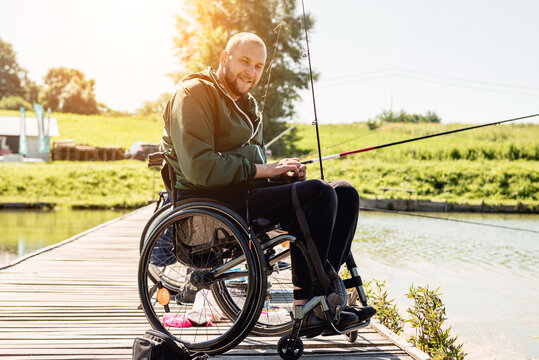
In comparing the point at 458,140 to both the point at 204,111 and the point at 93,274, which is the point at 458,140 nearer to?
the point at 93,274

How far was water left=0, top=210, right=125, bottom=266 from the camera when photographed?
834 centimetres

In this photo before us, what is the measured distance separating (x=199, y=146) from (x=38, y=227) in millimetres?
9665

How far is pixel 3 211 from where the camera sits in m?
14.2

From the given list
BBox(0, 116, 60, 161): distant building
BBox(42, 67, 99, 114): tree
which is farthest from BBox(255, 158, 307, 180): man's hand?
BBox(42, 67, 99, 114): tree

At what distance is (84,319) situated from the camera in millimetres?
2865

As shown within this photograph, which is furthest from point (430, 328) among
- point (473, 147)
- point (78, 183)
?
point (473, 147)

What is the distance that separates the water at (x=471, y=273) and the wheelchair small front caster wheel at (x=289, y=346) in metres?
1.67

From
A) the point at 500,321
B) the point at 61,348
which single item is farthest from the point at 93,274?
the point at 500,321

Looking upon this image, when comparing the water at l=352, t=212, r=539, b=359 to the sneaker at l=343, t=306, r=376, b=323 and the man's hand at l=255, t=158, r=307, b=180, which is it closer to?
the sneaker at l=343, t=306, r=376, b=323

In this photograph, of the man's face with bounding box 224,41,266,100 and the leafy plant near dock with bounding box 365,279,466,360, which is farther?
the leafy plant near dock with bounding box 365,279,466,360

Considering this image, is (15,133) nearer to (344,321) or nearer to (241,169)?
(241,169)

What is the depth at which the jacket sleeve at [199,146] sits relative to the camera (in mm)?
2025

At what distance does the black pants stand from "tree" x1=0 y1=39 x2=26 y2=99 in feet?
216

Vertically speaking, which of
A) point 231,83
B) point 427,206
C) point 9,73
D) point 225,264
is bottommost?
point 427,206
